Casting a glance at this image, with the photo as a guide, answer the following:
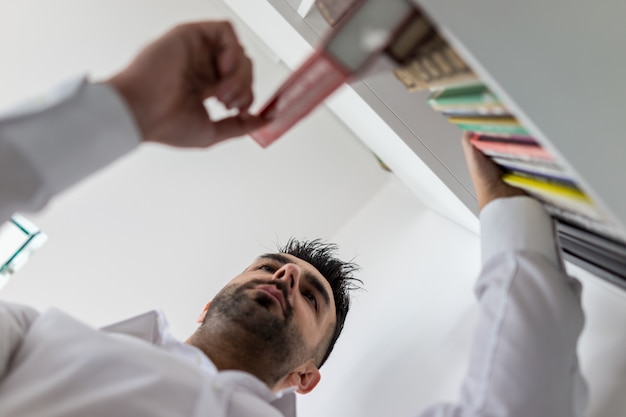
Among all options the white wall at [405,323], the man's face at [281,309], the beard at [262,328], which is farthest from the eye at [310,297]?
the white wall at [405,323]

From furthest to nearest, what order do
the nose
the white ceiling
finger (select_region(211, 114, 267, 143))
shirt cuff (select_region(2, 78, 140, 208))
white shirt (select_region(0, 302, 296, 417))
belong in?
the white ceiling → the nose → white shirt (select_region(0, 302, 296, 417)) → finger (select_region(211, 114, 267, 143)) → shirt cuff (select_region(2, 78, 140, 208))

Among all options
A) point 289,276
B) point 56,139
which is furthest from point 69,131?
point 289,276

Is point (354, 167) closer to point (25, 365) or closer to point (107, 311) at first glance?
point (107, 311)

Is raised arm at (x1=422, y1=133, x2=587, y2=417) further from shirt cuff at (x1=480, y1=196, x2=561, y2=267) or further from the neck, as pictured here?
the neck

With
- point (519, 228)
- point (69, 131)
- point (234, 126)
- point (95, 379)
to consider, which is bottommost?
point (519, 228)

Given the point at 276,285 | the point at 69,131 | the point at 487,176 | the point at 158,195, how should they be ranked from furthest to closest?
the point at 158,195, the point at 276,285, the point at 487,176, the point at 69,131

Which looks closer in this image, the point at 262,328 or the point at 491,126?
the point at 491,126

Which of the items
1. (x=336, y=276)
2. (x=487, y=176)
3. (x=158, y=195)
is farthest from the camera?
(x=158, y=195)

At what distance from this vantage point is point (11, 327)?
2.92 ft

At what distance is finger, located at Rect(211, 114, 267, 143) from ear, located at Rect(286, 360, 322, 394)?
776 millimetres

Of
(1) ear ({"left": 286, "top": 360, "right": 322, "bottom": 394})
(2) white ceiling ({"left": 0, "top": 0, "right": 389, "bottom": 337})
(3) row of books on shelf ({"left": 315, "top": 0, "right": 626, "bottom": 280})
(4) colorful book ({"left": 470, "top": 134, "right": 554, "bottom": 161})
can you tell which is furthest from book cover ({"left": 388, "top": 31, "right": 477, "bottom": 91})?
(2) white ceiling ({"left": 0, "top": 0, "right": 389, "bottom": 337})

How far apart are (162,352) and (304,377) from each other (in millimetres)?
507

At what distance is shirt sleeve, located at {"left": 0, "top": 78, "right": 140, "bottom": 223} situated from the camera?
0.55 metres

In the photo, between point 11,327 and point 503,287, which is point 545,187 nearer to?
point 503,287
